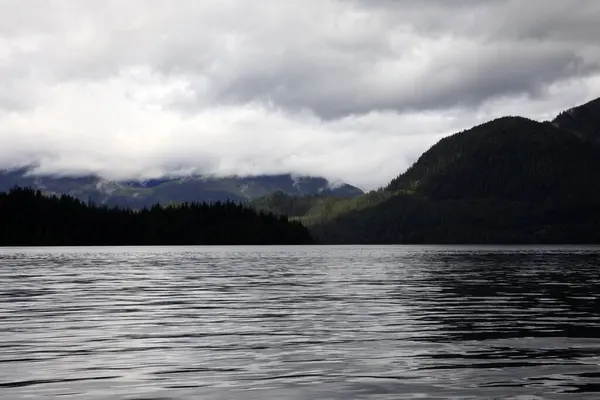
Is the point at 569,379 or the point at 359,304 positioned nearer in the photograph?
the point at 569,379

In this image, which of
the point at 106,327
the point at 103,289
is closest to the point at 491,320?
the point at 106,327

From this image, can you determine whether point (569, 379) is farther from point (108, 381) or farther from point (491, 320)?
point (491, 320)

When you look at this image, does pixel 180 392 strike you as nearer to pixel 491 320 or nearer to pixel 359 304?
pixel 491 320

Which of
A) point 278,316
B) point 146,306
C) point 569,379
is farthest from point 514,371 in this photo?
point 146,306

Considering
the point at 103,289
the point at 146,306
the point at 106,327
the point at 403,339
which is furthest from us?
the point at 103,289

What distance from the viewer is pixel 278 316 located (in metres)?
44.1

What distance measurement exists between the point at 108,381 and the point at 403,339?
1422cm

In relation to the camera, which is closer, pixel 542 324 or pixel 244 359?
pixel 244 359

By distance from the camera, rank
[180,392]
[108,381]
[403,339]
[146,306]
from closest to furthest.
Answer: [180,392] → [108,381] → [403,339] → [146,306]

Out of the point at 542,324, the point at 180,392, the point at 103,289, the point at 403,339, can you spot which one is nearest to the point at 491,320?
the point at 542,324

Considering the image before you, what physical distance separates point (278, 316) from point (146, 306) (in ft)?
36.9

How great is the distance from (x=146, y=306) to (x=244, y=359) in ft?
80.0

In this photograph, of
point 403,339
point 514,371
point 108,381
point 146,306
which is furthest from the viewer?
point 146,306

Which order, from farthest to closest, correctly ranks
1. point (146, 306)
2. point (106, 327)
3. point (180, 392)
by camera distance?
point (146, 306) < point (106, 327) < point (180, 392)
